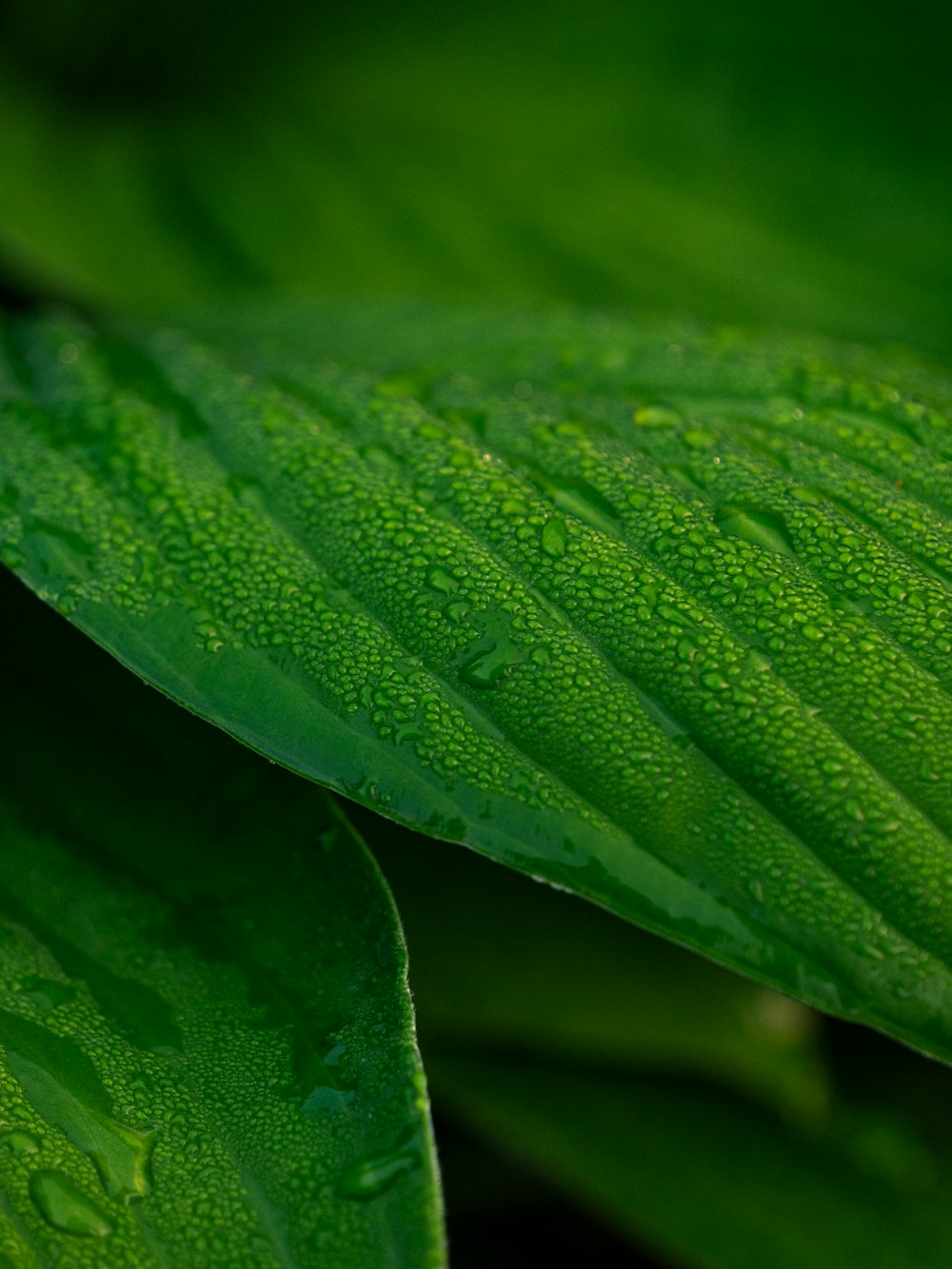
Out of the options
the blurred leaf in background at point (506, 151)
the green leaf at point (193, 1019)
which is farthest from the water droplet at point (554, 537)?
the blurred leaf in background at point (506, 151)

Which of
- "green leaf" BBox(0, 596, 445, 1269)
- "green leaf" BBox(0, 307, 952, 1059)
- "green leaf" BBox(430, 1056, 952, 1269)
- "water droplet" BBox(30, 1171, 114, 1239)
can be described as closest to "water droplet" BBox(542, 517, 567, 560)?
"green leaf" BBox(0, 307, 952, 1059)

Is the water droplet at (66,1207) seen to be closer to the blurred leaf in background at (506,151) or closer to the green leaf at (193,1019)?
the green leaf at (193,1019)

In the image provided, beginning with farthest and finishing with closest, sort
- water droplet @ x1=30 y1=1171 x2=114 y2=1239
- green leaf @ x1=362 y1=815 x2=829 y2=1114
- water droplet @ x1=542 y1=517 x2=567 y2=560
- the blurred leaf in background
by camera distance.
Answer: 1. the blurred leaf in background
2. green leaf @ x1=362 y1=815 x2=829 y2=1114
3. water droplet @ x1=542 y1=517 x2=567 y2=560
4. water droplet @ x1=30 y1=1171 x2=114 y2=1239

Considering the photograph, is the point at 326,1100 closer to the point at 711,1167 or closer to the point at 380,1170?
the point at 380,1170

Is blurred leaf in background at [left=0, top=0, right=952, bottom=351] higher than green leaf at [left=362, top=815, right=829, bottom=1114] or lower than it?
higher

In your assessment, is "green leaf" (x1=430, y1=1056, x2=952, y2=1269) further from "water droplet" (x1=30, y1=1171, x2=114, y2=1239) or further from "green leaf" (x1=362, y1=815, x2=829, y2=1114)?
"water droplet" (x1=30, y1=1171, x2=114, y2=1239)

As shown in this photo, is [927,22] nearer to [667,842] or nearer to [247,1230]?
[667,842]

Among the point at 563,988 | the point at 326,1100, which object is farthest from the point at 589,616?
the point at 563,988
